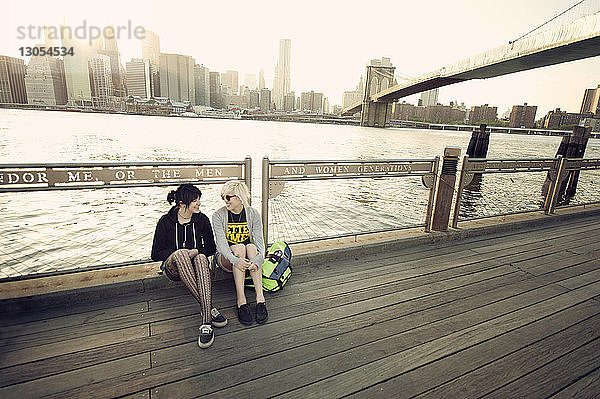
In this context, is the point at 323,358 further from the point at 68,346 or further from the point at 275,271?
the point at 68,346

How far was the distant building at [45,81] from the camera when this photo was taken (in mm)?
81938

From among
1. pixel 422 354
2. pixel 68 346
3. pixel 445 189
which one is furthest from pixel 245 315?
pixel 445 189

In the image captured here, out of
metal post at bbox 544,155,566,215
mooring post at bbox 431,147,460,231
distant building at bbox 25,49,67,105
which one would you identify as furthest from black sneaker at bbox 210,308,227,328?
distant building at bbox 25,49,67,105

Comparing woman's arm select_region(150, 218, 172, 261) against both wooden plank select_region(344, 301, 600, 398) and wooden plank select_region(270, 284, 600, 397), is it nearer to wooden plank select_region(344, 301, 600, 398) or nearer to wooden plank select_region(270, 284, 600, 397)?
wooden plank select_region(270, 284, 600, 397)

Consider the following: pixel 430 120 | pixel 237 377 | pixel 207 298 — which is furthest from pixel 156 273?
pixel 430 120

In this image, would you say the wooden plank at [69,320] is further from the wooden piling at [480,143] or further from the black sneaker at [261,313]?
the wooden piling at [480,143]

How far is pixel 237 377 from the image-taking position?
6.91 feet

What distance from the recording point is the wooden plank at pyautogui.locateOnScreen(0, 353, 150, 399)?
1937 mm

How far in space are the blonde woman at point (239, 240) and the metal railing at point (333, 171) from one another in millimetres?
508

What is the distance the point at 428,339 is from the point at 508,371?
513 mm

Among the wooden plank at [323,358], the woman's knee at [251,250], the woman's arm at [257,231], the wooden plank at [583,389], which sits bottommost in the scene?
the wooden plank at [323,358]

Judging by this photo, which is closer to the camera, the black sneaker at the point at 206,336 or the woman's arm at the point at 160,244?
the black sneaker at the point at 206,336

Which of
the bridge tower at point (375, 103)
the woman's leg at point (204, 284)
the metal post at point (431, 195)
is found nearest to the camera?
the woman's leg at point (204, 284)

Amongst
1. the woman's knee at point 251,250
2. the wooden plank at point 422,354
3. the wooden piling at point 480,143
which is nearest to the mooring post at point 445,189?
the wooden plank at point 422,354
